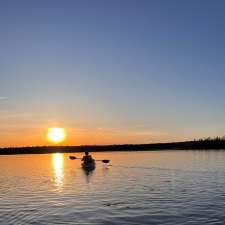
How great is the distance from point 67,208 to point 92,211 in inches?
95.1

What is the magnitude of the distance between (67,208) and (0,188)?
1794 cm

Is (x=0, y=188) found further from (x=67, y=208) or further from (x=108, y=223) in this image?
(x=108, y=223)

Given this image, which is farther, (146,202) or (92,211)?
(146,202)

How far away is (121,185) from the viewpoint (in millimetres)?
46250

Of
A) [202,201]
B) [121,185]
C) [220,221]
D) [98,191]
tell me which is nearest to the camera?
[220,221]

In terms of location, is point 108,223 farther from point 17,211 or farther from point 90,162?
point 90,162

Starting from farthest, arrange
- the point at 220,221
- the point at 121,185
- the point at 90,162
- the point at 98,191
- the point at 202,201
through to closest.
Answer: the point at 90,162, the point at 121,185, the point at 98,191, the point at 202,201, the point at 220,221

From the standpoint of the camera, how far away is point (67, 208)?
31.1 meters

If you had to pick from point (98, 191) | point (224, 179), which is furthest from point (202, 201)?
point (224, 179)

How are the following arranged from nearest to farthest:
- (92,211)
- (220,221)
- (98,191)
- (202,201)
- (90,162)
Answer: (220,221) → (92,211) → (202,201) → (98,191) → (90,162)

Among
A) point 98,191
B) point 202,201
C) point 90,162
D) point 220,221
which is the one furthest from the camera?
point 90,162

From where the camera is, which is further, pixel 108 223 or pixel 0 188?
pixel 0 188

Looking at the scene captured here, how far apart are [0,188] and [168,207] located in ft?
76.5

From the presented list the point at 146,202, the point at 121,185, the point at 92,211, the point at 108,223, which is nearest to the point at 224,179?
the point at 121,185
